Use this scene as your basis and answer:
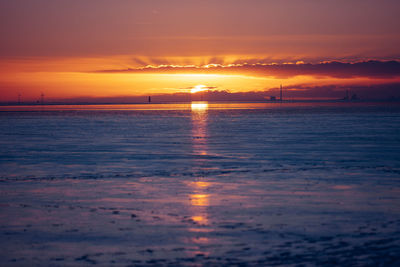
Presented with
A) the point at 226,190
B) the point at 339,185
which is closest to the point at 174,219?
the point at 226,190

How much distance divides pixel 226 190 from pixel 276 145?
15.8m

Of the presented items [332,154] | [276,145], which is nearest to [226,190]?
[332,154]

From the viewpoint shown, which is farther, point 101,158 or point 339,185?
point 101,158

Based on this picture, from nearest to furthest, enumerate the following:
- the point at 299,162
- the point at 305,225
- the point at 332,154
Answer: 1. the point at 305,225
2. the point at 299,162
3. the point at 332,154

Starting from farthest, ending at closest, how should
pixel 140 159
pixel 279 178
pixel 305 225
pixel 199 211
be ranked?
1. pixel 140 159
2. pixel 279 178
3. pixel 199 211
4. pixel 305 225

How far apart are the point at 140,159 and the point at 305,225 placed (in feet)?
43.9

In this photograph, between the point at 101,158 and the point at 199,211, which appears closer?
the point at 199,211

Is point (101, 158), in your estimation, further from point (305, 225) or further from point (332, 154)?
point (305, 225)

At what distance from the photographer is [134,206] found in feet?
41.0

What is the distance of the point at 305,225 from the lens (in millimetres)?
10484

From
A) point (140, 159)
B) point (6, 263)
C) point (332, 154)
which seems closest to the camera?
point (6, 263)

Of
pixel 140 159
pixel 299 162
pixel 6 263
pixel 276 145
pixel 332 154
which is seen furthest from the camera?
pixel 276 145

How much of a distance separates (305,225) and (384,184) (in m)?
6.09

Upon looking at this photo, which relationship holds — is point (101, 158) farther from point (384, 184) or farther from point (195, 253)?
point (195, 253)
